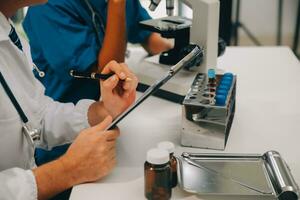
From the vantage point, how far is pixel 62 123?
128 cm

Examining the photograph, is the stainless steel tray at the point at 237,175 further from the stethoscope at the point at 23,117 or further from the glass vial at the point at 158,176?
the stethoscope at the point at 23,117

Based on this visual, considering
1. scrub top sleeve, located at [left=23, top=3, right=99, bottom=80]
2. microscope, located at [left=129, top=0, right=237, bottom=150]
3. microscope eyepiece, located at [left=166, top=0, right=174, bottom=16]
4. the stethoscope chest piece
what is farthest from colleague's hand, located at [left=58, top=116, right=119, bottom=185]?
microscope eyepiece, located at [left=166, top=0, right=174, bottom=16]

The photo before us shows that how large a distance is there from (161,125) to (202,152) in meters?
0.21

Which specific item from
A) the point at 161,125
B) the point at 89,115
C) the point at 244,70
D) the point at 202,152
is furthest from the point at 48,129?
the point at 244,70

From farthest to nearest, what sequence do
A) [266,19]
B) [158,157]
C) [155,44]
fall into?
[266,19] → [155,44] → [158,157]

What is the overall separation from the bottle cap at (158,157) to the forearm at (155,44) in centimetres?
96

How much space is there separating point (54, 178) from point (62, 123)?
11.6 inches

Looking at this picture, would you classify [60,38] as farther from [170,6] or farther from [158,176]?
[158,176]

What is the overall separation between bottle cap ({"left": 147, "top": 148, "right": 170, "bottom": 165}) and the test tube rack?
0.81 ft

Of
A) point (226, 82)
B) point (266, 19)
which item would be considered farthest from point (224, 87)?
point (266, 19)

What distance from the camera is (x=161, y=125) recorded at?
4.33 feet

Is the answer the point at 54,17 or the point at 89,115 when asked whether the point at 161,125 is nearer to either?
the point at 89,115

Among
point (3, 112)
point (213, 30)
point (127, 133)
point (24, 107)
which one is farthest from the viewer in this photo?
point (213, 30)

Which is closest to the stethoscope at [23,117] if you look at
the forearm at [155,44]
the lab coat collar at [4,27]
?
the lab coat collar at [4,27]
